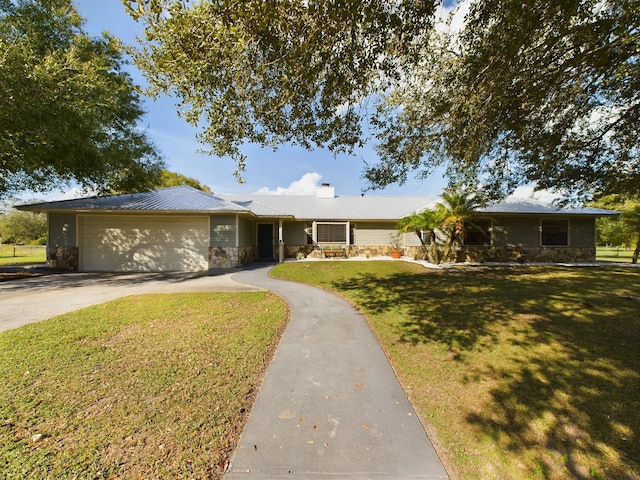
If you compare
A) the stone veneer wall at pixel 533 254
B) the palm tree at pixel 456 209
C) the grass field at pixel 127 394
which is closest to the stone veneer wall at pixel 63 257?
the grass field at pixel 127 394

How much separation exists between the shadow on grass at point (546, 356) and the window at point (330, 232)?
9.24 metres

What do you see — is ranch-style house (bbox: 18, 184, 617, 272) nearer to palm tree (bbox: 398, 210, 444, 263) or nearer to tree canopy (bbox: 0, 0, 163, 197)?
tree canopy (bbox: 0, 0, 163, 197)

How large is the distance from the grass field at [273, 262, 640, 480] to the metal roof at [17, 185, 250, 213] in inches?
332

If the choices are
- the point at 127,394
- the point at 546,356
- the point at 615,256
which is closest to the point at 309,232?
the point at 546,356

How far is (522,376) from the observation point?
3.29 meters

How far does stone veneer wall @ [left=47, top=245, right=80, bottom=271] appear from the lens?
490 inches

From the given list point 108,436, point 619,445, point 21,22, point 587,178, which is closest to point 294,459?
point 108,436

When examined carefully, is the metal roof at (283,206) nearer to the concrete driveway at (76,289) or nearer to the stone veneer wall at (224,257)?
the stone veneer wall at (224,257)

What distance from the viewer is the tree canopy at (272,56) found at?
3480 millimetres

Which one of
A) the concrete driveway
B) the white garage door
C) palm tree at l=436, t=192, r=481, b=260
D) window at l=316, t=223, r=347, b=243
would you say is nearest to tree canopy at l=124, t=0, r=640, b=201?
the concrete driveway

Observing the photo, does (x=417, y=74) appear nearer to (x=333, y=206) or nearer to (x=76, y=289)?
(x=76, y=289)

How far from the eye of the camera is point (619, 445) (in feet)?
7.23

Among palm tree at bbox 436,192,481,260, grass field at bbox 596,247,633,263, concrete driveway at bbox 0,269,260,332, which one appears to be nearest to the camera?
concrete driveway at bbox 0,269,260,332

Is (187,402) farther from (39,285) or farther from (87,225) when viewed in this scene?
(87,225)
